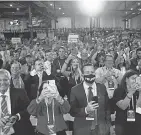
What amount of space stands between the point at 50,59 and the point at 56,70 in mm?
744

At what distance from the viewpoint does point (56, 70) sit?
514 cm

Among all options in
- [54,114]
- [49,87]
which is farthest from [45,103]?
[49,87]

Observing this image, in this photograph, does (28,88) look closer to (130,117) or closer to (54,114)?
(54,114)

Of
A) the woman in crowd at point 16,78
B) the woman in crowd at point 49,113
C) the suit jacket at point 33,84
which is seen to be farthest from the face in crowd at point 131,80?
the woman in crowd at point 16,78

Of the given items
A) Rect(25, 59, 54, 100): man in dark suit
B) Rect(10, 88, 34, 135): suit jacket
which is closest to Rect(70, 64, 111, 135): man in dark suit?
Rect(10, 88, 34, 135): suit jacket

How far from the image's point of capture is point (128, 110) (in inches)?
108

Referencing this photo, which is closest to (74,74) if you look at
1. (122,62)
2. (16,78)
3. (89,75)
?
(16,78)

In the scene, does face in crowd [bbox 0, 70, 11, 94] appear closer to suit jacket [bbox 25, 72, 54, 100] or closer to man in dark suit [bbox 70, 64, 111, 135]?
man in dark suit [bbox 70, 64, 111, 135]

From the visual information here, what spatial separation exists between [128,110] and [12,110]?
1.39 meters

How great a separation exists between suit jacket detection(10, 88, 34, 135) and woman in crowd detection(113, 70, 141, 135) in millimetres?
1116

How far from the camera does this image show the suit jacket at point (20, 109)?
268 cm

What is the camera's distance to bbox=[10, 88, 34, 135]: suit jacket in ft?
8.80

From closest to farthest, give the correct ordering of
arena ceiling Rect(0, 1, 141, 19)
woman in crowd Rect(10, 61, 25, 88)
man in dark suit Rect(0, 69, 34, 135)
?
man in dark suit Rect(0, 69, 34, 135), woman in crowd Rect(10, 61, 25, 88), arena ceiling Rect(0, 1, 141, 19)

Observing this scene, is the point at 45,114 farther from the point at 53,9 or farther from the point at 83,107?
the point at 53,9
